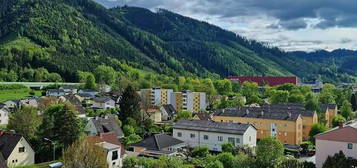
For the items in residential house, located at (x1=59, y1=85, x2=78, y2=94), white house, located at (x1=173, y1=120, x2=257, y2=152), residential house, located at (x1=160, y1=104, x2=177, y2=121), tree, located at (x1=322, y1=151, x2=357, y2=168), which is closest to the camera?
tree, located at (x1=322, y1=151, x2=357, y2=168)

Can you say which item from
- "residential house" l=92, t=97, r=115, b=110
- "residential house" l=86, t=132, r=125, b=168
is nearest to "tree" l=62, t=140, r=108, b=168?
"residential house" l=86, t=132, r=125, b=168

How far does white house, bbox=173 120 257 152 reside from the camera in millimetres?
48594

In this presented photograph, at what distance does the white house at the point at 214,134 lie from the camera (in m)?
48.6

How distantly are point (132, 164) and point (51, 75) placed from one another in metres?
106

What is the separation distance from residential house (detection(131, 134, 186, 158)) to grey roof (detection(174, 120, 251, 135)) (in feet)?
16.8

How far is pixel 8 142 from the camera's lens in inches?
1423

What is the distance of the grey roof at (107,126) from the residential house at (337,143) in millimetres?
26082

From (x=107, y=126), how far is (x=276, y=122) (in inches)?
978

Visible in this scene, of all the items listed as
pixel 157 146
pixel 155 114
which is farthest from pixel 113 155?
pixel 155 114

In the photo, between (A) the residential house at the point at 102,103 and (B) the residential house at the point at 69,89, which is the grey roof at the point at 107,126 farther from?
(B) the residential house at the point at 69,89

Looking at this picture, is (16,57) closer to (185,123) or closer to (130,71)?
(130,71)

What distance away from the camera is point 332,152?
3491 centimetres

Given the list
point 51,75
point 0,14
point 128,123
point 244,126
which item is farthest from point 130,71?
point 244,126

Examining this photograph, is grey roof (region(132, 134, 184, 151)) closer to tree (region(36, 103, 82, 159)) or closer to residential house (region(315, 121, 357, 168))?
tree (region(36, 103, 82, 159))
